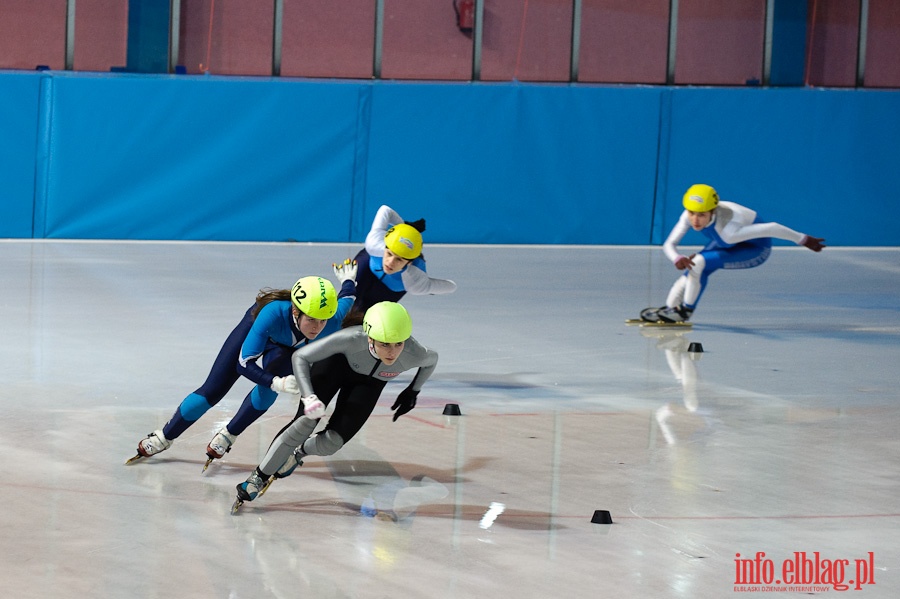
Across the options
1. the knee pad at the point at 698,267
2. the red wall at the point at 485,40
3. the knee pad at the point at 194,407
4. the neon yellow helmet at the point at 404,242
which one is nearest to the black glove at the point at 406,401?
the knee pad at the point at 194,407

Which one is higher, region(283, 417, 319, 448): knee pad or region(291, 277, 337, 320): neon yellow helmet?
region(291, 277, 337, 320): neon yellow helmet

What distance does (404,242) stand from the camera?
299 inches

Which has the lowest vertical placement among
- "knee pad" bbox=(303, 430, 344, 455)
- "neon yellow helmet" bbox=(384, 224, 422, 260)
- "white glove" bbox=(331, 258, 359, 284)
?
"knee pad" bbox=(303, 430, 344, 455)

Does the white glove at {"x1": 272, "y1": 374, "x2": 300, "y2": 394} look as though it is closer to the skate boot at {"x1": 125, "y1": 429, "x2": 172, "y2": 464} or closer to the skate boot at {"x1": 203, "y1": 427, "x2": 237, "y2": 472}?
the skate boot at {"x1": 203, "y1": 427, "x2": 237, "y2": 472}

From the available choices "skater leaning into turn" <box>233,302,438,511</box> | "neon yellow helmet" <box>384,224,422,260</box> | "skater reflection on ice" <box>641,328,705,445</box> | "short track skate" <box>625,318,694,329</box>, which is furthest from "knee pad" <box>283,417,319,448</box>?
"short track skate" <box>625,318,694,329</box>

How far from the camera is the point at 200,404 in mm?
6438

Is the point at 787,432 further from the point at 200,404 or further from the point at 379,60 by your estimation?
the point at 379,60

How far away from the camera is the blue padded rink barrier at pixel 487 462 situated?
5.06 metres

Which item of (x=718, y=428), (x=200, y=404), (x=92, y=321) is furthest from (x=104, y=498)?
(x=92, y=321)

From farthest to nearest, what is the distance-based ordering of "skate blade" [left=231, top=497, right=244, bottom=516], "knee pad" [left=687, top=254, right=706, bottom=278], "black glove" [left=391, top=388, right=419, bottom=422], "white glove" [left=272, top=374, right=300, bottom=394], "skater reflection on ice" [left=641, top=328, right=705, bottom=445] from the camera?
1. "knee pad" [left=687, top=254, right=706, bottom=278]
2. "skater reflection on ice" [left=641, top=328, right=705, bottom=445]
3. "black glove" [left=391, top=388, right=419, bottom=422]
4. "white glove" [left=272, top=374, right=300, bottom=394]
5. "skate blade" [left=231, top=497, right=244, bottom=516]

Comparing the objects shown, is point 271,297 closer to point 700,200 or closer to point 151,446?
point 151,446

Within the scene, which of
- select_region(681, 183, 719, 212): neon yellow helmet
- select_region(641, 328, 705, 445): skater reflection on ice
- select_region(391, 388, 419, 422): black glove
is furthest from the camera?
select_region(681, 183, 719, 212): neon yellow helmet

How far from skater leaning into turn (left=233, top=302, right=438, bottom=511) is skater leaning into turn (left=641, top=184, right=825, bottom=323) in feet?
18.6

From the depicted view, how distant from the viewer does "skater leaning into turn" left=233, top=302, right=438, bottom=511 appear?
5750 millimetres
